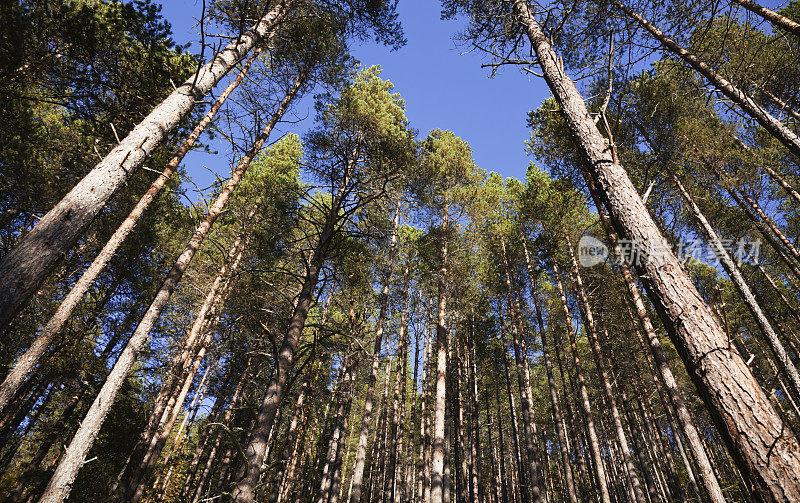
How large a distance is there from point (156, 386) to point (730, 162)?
79.5 ft

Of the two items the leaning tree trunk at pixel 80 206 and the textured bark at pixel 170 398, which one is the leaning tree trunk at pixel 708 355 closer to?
the leaning tree trunk at pixel 80 206

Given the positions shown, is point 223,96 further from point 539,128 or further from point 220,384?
point 220,384

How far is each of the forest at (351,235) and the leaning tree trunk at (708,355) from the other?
16 millimetres

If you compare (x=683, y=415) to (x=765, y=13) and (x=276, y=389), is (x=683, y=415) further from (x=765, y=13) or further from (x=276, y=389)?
(x=276, y=389)

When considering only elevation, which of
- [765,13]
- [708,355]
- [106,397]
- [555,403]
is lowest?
[106,397]

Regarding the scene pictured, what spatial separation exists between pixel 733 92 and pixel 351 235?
8.65 m

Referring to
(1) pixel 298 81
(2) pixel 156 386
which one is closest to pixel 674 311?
(1) pixel 298 81

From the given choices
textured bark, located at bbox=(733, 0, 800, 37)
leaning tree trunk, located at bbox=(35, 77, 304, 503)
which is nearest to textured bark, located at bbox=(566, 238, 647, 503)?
textured bark, located at bbox=(733, 0, 800, 37)

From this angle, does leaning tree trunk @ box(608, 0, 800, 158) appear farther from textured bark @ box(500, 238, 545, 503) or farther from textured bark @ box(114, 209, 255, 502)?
textured bark @ box(114, 209, 255, 502)

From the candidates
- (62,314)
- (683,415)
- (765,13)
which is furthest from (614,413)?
(62,314)

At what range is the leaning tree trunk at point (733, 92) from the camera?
6215mm

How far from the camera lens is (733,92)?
6660 mm

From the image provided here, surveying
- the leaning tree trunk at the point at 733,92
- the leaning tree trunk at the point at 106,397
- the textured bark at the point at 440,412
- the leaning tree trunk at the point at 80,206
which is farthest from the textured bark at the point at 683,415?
the leaning tree trunk at the point at 106,397

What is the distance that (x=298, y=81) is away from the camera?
8.88 m
